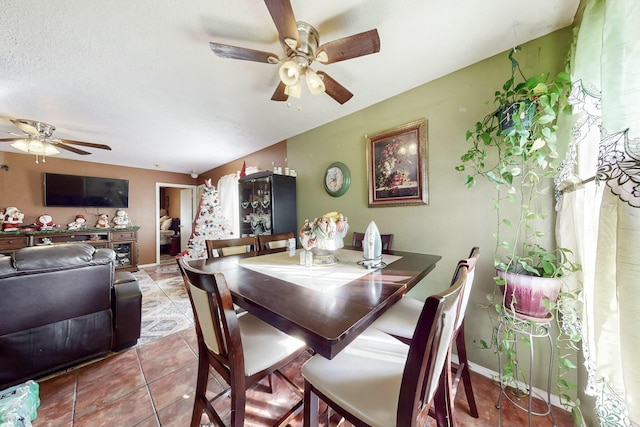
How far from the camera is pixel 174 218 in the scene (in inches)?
265

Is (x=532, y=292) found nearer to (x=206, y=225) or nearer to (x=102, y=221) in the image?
(x=206, y=225)

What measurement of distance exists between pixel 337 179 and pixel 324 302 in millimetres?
1877

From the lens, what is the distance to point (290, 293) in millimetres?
883

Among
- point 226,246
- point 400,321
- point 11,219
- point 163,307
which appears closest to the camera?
point 400,321

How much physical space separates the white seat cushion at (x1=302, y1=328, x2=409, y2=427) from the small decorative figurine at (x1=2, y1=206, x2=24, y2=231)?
228 inches

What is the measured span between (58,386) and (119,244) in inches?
154

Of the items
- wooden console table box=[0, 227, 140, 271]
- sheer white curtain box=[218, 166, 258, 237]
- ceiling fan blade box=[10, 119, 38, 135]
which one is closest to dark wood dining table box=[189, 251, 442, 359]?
sheer white curtain box=[218, 166, 258, 237]

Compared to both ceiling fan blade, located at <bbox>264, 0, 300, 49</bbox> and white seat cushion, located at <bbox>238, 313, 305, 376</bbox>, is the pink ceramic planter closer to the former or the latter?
white seat cushion, located at <bbox>238, 313, 305, 376</bbox>

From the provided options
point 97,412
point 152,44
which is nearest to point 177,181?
point 152,44

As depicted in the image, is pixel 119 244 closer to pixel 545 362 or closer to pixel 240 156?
pixel 240 156

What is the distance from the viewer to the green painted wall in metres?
1.50

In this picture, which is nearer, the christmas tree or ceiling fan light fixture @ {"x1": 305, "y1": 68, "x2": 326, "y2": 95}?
ceiling fan light fixture @ {"x1": 305, "y1": 68, "x2": 326, "y2": 95}

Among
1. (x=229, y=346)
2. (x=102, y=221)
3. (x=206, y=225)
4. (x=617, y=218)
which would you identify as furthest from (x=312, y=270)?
(x=102, y=221)

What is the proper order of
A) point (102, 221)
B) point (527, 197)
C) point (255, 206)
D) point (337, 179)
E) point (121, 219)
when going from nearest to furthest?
1. point (527, 197)
2. point (337, 179)
3. point (255, 206)
4. point (102, 221)
5. point (121, 219)
